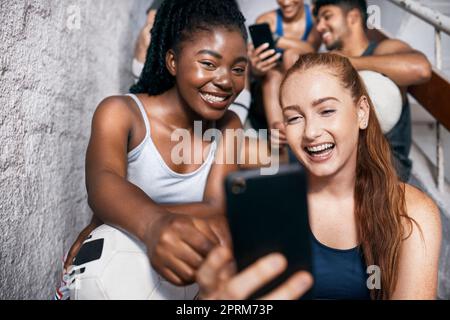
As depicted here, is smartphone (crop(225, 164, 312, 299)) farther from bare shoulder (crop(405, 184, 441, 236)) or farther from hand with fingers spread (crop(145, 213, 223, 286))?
bare shoulder (crop(405, 184, 441, 236))

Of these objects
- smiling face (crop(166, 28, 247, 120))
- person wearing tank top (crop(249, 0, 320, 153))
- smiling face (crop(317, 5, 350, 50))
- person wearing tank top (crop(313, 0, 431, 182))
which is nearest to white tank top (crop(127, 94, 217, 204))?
smiling face (crop(166, 28, 247, 120))

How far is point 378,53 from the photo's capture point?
136 centimetres

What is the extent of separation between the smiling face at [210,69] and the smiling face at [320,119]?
0.14 m

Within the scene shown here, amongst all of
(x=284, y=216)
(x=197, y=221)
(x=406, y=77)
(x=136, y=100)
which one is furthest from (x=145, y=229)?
(x=406, y=77)

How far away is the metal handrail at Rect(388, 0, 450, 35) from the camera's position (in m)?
1.20

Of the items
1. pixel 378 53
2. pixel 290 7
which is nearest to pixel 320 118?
pixel 378 53

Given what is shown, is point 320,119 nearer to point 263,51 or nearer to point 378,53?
point 263,51

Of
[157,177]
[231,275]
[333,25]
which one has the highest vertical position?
[333,25]

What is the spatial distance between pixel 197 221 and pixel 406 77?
1002mm

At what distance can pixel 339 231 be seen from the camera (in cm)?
77

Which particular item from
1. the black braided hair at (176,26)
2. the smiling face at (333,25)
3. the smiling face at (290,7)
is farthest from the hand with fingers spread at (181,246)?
the smiling face at (290,7)

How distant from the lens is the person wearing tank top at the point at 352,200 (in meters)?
0.68

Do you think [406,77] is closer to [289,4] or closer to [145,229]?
[289,4]

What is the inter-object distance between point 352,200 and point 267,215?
1.21ft
